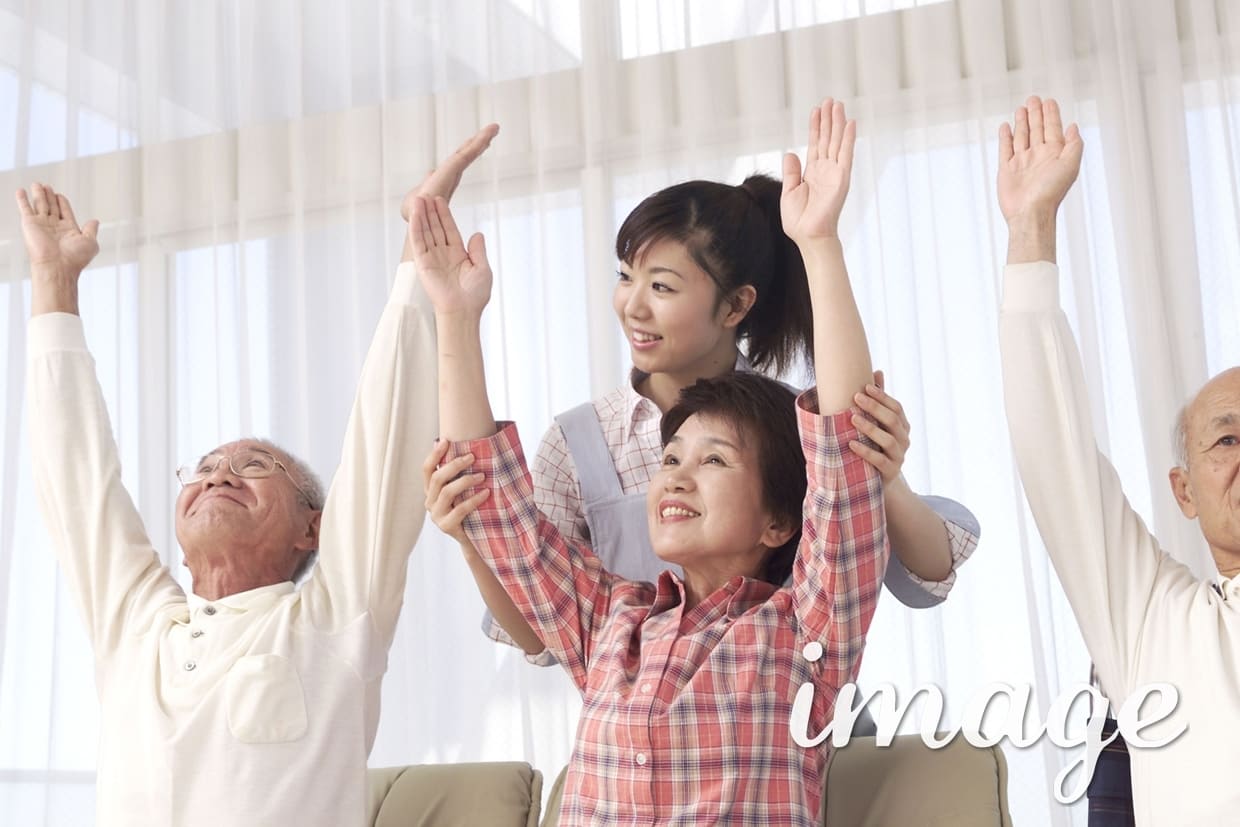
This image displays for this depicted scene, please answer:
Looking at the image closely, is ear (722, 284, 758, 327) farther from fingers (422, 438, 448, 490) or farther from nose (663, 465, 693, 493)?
fingers (422, 438, 448, 490)

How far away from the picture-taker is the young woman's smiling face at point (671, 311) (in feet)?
6.32

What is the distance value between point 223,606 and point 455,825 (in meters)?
0.47

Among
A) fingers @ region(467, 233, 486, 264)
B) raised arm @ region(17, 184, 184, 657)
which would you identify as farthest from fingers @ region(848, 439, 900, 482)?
raised arm @ region(17, 184, 184, 657)

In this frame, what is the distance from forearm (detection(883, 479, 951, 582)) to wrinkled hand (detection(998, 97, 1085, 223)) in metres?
0.39

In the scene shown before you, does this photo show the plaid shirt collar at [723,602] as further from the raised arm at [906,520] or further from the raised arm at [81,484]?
the raised arm at [81,484]

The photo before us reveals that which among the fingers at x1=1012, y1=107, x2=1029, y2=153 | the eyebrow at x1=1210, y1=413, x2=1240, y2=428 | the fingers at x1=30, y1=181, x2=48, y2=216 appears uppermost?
the fingers at x1=30, y1=181, x2=48, y2=216

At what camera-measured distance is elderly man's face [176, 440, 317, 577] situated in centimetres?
206

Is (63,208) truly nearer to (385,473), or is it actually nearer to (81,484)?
(81,484)

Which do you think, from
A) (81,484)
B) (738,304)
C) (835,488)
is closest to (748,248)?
(738,304)

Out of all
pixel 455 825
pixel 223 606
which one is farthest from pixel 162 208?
pixel 455 825

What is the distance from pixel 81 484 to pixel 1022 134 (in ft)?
4.82

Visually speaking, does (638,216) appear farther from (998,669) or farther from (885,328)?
(998,669)

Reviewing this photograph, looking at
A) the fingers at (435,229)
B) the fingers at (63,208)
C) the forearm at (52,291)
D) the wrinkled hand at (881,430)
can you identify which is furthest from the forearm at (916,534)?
the fingers at (63,208)

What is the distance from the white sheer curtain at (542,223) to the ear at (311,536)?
1082 mm
